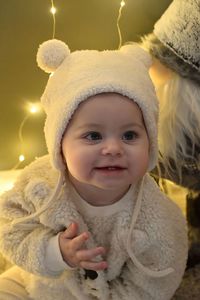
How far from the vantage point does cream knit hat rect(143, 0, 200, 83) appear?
0.92m

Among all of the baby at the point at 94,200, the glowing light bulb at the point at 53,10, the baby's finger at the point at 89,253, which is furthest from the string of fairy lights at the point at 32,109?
the baby's finger at the point at 89,253

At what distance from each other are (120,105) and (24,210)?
11.0 inches

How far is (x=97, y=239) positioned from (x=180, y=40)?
42cm

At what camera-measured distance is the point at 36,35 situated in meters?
1.16

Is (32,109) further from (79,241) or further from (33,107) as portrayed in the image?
(79,241)

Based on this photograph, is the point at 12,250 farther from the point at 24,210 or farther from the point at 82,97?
the point at 82,97

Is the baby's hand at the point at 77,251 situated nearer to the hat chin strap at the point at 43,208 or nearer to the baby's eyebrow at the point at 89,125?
the hat chin strap at the point at 43,208

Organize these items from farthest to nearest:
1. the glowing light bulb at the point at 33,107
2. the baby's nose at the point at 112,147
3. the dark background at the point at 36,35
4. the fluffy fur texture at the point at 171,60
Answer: the glowing light bulb at the point at 33,107 < the dark background at the point at 36,35 < the fluffy fur texture at the point at 171,60 < the baby's nose at the point at 112,147

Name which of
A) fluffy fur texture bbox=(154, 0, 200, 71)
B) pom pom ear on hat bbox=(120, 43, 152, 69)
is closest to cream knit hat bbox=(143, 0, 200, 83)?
fluffy fur texture bbox=(154, 0, 200, 71)

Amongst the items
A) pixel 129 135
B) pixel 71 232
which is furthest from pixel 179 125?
pixel 71 232

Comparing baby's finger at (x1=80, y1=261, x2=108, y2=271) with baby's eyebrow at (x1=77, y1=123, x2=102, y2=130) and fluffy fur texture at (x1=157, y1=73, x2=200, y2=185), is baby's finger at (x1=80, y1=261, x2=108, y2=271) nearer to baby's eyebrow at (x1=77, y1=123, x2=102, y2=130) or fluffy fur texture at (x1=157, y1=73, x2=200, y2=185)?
baby's eyebrow at (x1=77, y1=123, x2=102, y2=130)

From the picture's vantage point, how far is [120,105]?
0.75 metres

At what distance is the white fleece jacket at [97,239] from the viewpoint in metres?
0.84

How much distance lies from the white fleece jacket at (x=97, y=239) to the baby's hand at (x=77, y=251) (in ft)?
0.12
